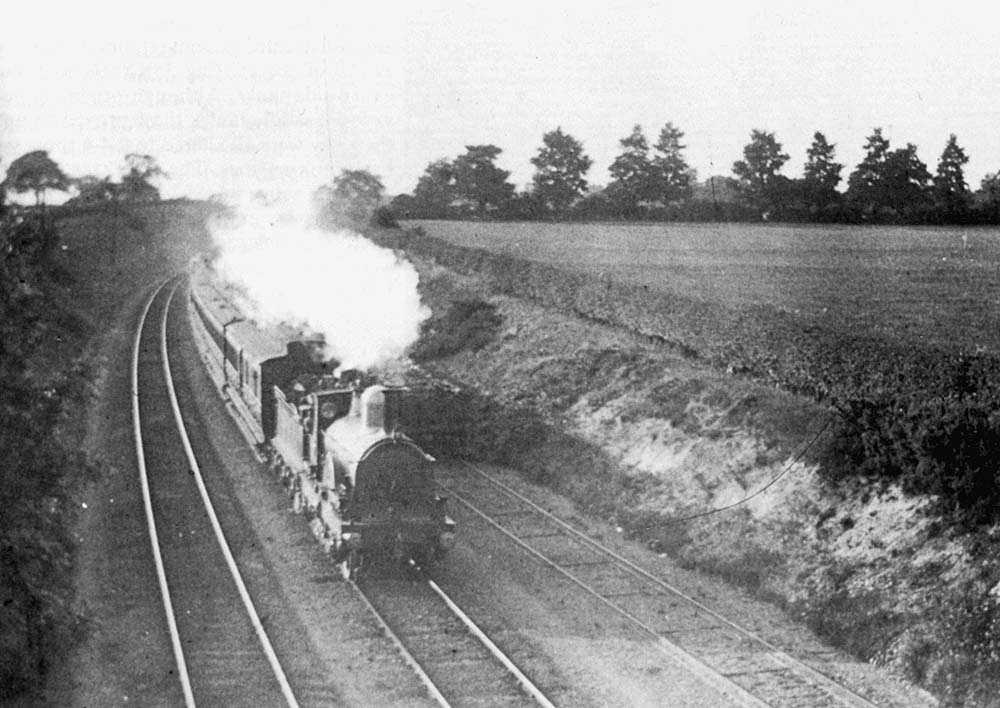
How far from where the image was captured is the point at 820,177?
3678 centimetres

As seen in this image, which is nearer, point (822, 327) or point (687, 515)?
point (687, 515)

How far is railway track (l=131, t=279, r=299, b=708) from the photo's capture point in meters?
12.2

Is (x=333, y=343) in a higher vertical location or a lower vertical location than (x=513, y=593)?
higher

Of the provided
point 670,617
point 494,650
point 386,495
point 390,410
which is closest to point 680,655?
point 670,617

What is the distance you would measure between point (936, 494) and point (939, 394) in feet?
7.28

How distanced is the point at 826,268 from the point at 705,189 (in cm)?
2273

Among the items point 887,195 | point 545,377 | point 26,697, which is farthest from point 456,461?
point 887,195

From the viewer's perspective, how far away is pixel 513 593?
51.2 ft

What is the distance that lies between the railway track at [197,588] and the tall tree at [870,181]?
23.4 m

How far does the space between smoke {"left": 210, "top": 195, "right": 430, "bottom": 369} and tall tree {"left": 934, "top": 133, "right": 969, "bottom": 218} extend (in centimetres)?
1890

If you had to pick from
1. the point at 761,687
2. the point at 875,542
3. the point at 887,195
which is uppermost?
the point at 887,195

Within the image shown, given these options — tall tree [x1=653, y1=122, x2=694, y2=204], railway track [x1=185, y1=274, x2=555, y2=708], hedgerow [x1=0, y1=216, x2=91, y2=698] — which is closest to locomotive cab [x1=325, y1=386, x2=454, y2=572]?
railway track [x1=185, y1=274, x2=555, y2=708]

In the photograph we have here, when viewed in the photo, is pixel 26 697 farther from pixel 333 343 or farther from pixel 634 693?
pixel 333 343

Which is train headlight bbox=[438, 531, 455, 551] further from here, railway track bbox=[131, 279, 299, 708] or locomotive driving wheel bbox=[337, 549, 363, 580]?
railway track bbox=[131, 279, 299, 708]
